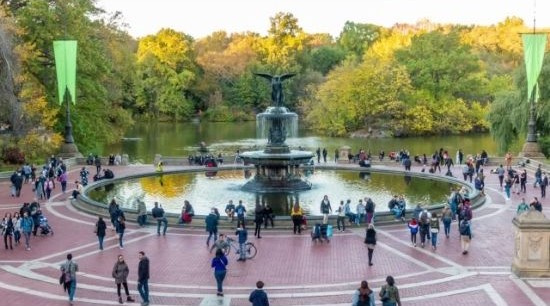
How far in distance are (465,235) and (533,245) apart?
3.25 metres

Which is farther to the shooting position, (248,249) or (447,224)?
(447,224)

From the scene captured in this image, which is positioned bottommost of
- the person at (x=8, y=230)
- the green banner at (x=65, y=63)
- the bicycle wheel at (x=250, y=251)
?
the bicycle wheel at (x=250, y=251)

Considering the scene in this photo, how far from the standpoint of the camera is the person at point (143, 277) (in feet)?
56.8

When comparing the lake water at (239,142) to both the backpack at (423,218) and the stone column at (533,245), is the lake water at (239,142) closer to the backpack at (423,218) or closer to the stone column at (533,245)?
the backpack at (423,218)

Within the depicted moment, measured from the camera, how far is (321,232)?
25203 millimetres

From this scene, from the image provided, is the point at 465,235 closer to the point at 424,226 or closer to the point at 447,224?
the point at 424,226

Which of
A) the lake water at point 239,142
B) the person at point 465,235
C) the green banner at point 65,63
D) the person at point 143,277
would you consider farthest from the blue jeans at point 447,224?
the lake water at point 239,142

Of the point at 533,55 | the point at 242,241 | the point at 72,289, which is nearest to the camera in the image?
the point at 72,289

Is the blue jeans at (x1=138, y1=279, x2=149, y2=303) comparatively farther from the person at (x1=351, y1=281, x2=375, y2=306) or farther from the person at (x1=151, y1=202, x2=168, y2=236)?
the person at (x1=151, y1=202, x2=168, y2=236)

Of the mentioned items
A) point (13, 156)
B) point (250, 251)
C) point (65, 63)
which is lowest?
point (250, 251)

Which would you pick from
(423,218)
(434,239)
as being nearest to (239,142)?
(423,218)

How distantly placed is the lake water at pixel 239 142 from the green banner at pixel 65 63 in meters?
20.1

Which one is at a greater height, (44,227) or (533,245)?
(533,245)

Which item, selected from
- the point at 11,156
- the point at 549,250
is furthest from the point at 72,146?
the point at 549,250
